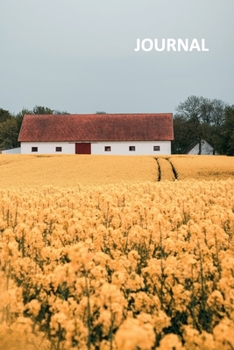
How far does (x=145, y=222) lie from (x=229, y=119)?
5995 cm

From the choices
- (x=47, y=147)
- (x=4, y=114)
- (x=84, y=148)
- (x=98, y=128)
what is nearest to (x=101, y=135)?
(x=98, y=128)

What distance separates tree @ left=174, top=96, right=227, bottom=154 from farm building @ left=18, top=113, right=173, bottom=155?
21.4m

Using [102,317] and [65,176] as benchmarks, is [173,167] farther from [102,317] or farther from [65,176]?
[102,317]

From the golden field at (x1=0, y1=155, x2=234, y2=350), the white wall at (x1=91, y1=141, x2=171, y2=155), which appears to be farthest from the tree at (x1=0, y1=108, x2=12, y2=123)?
the golden field at (x1=0, y1=155, x2=234, y2=350)

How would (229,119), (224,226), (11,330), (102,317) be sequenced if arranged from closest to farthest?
(102,317) → (11,330) → (224,226) → (229,119)

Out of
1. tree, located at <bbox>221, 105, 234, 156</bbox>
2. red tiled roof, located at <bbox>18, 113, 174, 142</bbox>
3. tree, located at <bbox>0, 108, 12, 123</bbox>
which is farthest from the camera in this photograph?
tree, located at <bbox>0, 108, 12, 123</bbox>

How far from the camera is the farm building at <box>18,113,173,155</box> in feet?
182

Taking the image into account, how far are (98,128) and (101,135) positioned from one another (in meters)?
1.54

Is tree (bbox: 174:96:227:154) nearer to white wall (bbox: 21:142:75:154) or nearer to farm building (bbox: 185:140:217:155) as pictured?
farm building (bbox: 185:140:217:155)

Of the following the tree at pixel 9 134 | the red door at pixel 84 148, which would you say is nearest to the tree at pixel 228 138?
the red door at pixel 84 148

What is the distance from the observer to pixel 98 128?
57688mm

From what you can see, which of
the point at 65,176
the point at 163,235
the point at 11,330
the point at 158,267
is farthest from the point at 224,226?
the point at 65,176

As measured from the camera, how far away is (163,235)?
6.42m

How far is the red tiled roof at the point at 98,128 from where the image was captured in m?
56.0
